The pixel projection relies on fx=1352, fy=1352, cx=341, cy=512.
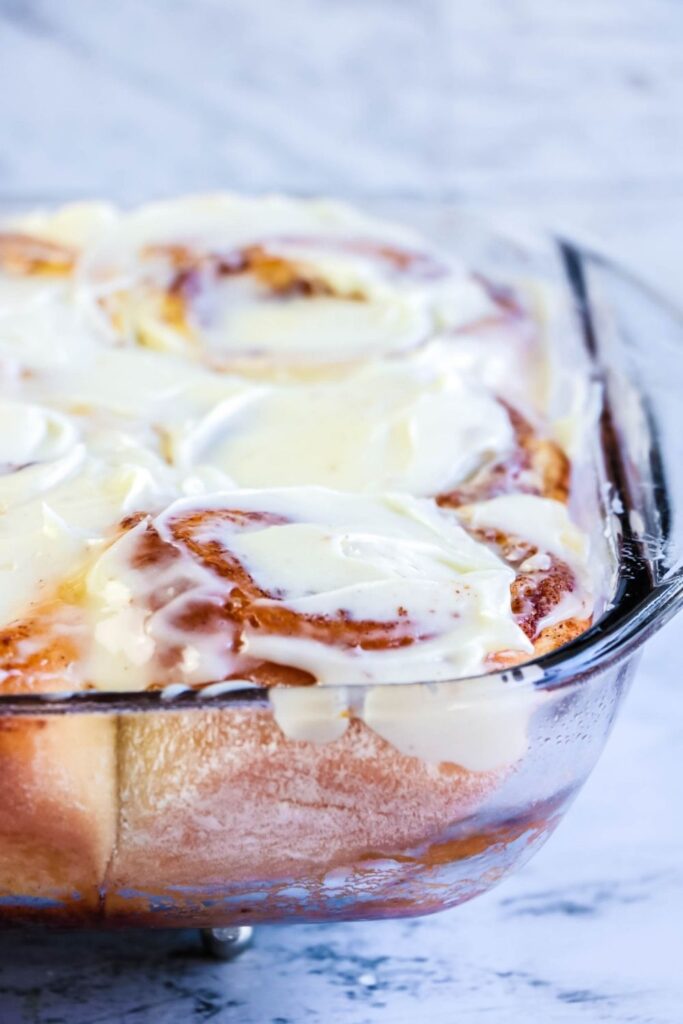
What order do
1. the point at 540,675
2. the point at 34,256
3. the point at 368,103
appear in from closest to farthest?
the point at 540,675
the point at 34,256
the point at 368,103

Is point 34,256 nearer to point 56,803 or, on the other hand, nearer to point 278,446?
point 278,446

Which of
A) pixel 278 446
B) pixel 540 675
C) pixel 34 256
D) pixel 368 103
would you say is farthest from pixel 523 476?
pixel 368 103

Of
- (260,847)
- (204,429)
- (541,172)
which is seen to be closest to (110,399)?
(204,429)

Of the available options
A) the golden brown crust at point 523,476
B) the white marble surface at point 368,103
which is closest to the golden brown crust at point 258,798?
the golden brown crust at point 523,476

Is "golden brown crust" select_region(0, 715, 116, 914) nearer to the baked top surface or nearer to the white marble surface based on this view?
the baked top surface

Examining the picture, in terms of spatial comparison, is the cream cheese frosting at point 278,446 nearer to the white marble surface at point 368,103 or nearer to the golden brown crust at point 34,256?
the golden brown crust at point 34,256

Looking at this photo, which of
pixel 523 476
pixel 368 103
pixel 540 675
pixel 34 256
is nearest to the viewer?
pixel 540 675

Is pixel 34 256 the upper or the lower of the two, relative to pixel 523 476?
upper
